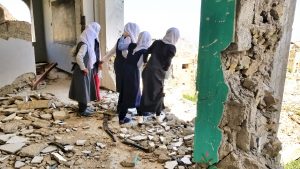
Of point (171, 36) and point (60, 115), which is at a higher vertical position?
point (171, 36)

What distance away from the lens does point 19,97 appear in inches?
187

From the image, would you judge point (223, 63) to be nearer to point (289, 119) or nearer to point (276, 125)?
point (276, 125)

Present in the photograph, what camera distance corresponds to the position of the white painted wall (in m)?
4.96

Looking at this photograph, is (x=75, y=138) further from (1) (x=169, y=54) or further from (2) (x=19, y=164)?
(1) (x=169, y=54)

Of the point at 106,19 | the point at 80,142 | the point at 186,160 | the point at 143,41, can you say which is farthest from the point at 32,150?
the point at 106,19

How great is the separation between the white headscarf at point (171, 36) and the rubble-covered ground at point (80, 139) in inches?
47.4

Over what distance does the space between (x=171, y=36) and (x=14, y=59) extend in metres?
3.46

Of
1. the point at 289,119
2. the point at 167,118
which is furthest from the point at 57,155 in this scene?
the point at 289,119

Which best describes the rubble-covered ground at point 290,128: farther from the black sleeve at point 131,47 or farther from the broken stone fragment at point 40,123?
the broken stone fragment at point 40,123

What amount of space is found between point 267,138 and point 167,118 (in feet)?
5.81

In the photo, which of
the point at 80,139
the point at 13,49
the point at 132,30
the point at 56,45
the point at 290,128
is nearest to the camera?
the point at 80,139

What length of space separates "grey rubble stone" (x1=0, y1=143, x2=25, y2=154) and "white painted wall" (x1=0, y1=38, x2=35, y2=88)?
2375 millimetres

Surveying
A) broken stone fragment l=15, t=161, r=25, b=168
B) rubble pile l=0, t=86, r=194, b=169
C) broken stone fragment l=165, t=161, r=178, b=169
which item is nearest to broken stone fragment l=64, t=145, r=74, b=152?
rubble pile l=0, t=86, r=194, b=169

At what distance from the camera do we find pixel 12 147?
303 cm
